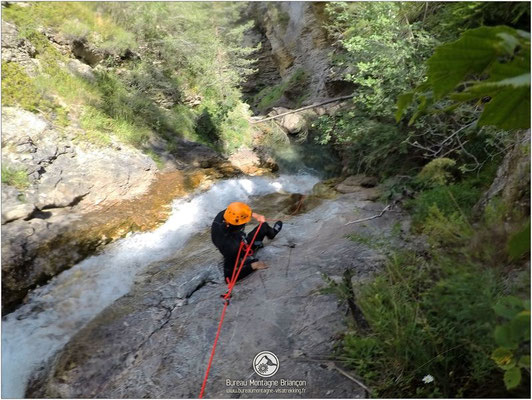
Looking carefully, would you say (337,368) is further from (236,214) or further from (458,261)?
(236,214)

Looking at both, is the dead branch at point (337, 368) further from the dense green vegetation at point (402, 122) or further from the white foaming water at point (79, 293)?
the white foaming water at point (79, 293)

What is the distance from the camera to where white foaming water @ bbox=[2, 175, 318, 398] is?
4.36m

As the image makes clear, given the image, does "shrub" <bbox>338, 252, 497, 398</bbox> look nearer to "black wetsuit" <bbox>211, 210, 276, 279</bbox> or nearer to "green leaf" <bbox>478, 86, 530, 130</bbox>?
"green leaf" <bbox>478, 86, 530, 130</bbox>

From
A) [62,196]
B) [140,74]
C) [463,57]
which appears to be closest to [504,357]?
[463,57]

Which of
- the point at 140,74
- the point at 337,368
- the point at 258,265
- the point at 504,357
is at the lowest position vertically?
the point at 258,265

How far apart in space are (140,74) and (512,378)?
41.5 feet

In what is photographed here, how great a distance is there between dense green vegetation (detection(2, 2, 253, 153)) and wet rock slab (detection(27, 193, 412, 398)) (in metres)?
5.87

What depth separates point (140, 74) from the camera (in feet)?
38.0

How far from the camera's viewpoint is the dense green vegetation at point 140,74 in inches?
362

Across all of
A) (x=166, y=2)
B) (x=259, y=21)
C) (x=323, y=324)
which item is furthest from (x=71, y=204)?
(x=259, y=21)

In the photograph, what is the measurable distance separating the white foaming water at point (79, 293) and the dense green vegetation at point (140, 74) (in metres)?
3.53

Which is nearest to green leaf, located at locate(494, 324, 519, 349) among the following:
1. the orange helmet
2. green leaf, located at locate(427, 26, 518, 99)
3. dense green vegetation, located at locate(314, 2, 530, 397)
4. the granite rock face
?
dense green vegetation, located at locate(314, 2, 530, 397)

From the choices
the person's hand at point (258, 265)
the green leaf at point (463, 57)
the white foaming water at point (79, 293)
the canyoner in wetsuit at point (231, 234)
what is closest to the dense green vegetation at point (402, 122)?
the green leaf at point (463, 57)

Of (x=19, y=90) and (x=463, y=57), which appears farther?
(x=19, y=90)
